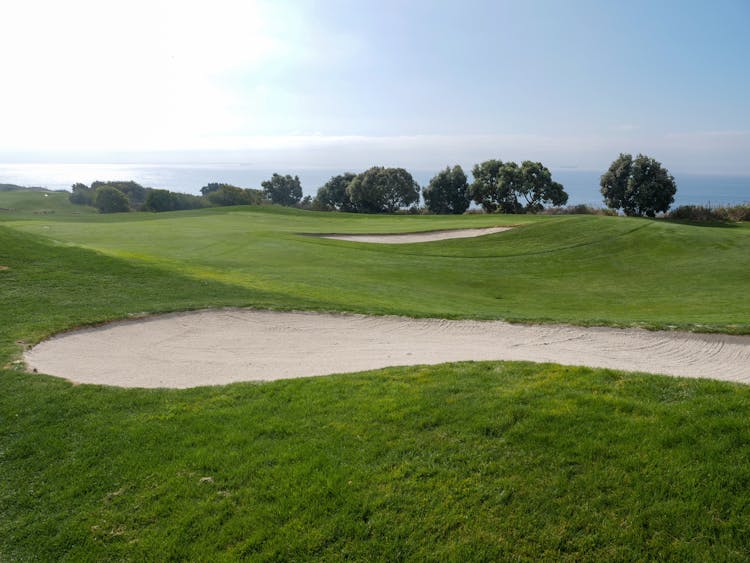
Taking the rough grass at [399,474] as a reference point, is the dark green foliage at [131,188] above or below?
above

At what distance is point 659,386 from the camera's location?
21.8 feet

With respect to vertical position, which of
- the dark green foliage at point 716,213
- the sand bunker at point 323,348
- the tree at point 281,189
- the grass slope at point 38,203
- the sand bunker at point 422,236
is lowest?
the sand bunker at point 323,348

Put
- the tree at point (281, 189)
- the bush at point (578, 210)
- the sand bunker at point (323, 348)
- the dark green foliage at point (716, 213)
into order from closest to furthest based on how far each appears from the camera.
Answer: the sand bunker at point (323, 348)
the dark green foliage at point (716, 213)
the bush at point (578, 210)
the tree at point (281, 189)

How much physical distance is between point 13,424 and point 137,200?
4378 inches

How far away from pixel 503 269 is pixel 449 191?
57360mm

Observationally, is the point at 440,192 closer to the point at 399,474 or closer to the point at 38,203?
the point at 38,203

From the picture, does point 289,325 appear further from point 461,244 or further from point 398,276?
point 461,244

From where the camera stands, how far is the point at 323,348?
11.0m

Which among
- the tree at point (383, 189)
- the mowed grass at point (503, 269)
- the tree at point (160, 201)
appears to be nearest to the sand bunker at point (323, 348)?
the mowed grass at point (503, 269)

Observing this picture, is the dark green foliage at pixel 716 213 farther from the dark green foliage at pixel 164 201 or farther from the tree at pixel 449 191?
the dark green foliage at pixel 164 201

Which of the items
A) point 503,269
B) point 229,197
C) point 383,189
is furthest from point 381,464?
point 229,197

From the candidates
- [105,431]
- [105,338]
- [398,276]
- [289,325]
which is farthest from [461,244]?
[105,431]

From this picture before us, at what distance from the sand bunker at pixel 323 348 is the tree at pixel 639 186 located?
49.5m

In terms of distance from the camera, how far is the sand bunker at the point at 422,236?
3169 cm
